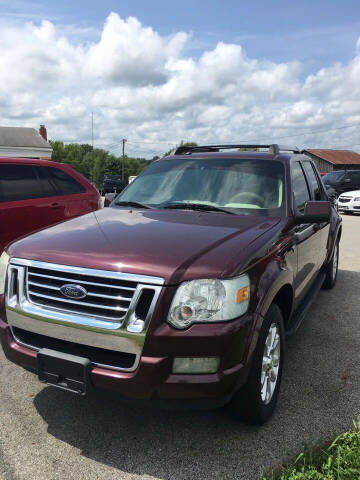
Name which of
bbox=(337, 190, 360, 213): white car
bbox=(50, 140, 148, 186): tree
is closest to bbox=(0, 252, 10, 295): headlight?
bbox=(337, 190, 360, 213): white car

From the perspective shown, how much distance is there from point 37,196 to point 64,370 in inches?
155

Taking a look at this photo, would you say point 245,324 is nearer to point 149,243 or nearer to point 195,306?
point 195,306

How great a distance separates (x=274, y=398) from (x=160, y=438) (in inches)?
31.9

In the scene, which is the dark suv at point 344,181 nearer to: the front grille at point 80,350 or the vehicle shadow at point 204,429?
the vehicle shadow at point 204,429

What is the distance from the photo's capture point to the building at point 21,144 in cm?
4991

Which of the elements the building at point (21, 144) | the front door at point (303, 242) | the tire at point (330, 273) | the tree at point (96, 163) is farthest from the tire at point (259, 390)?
the tree at point (96, 163)

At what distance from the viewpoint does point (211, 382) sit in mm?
2270

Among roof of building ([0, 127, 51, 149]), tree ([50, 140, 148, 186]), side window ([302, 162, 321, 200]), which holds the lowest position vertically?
tree ([50, 140, 148, 186])

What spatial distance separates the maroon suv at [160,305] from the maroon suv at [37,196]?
243 cm

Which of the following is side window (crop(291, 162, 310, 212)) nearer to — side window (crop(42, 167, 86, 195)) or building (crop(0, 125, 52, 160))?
side window (crop(42, 167, 86, 195))

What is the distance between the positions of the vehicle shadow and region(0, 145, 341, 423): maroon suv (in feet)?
0.64

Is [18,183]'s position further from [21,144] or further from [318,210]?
[21,144]

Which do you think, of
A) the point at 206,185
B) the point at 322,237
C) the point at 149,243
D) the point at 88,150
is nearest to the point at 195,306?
the point at 149,243

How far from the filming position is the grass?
223 centimetres
